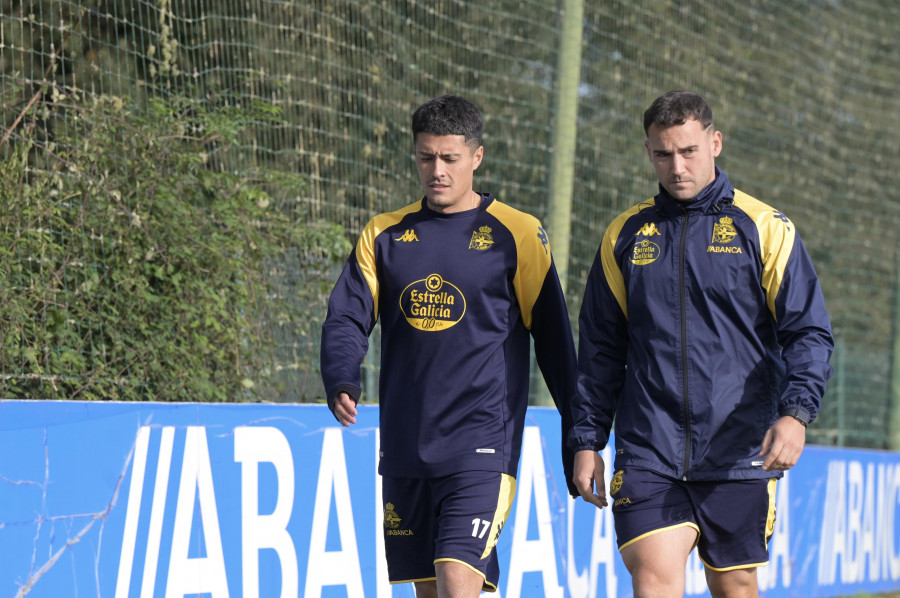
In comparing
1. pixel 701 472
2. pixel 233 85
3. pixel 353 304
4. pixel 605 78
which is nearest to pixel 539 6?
pixel 605 78

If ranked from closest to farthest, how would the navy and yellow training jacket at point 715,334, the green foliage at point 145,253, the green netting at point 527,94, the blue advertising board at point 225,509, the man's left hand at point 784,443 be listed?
the man's left hand at point 784,443 < the navy and yellow training jacket at point 715,334 < the blue advertising board at point 225,509 < the green foliage at point 145,253 < the green netting at point 527,94

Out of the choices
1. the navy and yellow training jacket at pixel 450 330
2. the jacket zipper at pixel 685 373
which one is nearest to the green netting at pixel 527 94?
the navy and yellow training jacket at pixel 450 330

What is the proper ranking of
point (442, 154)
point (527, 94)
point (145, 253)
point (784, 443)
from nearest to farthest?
1. point (784, 443)
2. point (442, 154)
3. point (145, 253)
4. point (527, 94)

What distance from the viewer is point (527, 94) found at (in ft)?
24.9

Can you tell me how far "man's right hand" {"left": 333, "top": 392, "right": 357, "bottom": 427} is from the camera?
13.1 ft

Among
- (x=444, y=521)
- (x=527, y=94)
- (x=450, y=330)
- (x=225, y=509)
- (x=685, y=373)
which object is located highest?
(x=527, y=94)

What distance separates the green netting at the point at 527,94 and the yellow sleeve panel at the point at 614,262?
8.20 ft

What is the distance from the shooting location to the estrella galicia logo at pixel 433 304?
418 cm

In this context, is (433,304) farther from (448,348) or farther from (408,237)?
(408,237)

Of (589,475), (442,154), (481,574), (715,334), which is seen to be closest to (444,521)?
(481,574)

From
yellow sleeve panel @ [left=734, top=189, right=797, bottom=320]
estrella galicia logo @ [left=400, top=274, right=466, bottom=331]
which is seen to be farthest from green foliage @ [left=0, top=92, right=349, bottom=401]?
yellow sleeve panel @ [left=734, top=189, right=797, bottom=320]

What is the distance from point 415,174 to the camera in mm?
7293

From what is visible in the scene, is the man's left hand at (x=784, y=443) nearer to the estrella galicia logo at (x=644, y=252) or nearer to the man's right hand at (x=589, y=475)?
the man's right hand at (x=589, y=475)

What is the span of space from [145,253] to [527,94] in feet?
9.15
